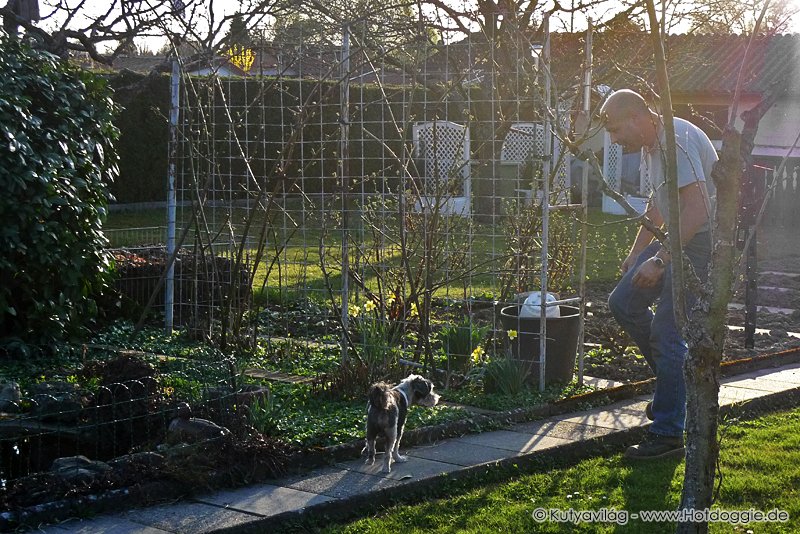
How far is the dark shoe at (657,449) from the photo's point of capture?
5.82 meters

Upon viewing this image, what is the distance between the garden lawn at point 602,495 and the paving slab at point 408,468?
15 cm

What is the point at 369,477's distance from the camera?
527cm

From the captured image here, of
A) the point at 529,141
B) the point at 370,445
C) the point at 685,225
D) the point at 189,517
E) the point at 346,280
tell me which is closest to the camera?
the point at 189,517

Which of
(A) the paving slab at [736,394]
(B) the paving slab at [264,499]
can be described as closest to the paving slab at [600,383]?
(A) the paving slab at [736,394]

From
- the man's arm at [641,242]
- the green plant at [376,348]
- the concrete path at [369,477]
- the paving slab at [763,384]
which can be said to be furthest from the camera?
the paving slab at [763,384]

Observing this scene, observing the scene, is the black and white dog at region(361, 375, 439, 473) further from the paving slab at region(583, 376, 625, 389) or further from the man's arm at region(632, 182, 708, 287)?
the paving slab at region(583, 376, 625, 389)

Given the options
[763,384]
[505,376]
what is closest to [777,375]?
[763,384]

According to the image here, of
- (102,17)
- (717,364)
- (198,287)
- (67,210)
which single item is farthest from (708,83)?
(717,364)

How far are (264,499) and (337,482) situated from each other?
46 cm

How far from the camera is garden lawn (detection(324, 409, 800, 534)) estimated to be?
4.65m

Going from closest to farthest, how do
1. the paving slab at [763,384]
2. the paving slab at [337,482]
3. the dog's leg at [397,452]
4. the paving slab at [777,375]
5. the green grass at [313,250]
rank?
the paving slab at [337,482] → the dog's leg at [397,452] → the paving slab at [763,384] → the paving slab at [777,375] → the green grass at [313,250]

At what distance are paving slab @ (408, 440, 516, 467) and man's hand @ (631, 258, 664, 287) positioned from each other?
1301 millimetres

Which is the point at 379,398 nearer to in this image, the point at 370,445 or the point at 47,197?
the point at 370,445

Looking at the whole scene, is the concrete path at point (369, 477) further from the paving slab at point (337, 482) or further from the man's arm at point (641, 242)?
the man's arm at point (641, 242)
